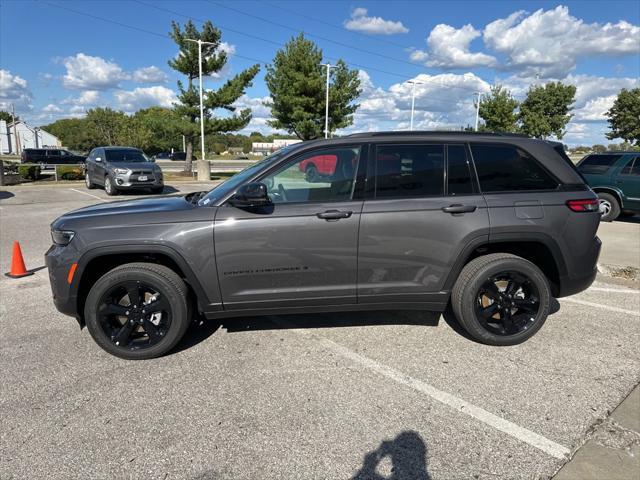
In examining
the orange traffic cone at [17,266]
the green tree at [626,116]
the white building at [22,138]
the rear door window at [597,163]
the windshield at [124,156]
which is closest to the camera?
the orange traffic cone at [17,266]

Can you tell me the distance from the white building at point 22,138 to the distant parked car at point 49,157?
67.7 metres

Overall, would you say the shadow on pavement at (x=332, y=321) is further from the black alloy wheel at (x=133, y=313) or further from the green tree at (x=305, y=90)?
the green tree at (x=305, y=90)

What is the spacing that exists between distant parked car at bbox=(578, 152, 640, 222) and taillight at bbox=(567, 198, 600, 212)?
7893 millimetres

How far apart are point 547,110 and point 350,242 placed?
42.0m

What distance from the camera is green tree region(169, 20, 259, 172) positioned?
25156mm

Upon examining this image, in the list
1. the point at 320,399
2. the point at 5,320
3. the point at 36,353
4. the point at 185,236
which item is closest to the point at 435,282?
the point at 320,399

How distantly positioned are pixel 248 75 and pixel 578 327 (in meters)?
25.1

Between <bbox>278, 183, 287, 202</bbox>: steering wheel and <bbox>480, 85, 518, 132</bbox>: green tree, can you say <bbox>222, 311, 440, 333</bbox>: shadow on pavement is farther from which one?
<bbox>480, 85, 518, 132</bbox>: green tree

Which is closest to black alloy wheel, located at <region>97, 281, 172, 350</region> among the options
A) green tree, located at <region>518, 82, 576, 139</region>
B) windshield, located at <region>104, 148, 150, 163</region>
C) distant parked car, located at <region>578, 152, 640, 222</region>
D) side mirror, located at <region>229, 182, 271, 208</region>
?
side mirror, located at <region>229, 182, 271, 208</region>

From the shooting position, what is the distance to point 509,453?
2484 millimetres

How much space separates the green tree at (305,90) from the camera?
2927 centimetres

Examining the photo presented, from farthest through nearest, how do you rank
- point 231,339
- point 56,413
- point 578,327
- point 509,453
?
point 578,327, point 231,339, point 56,413, point 509,453

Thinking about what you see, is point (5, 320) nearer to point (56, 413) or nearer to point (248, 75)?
point (56, 413)

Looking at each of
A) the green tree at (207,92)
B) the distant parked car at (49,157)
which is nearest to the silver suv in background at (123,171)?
the green tree at (207,92)
